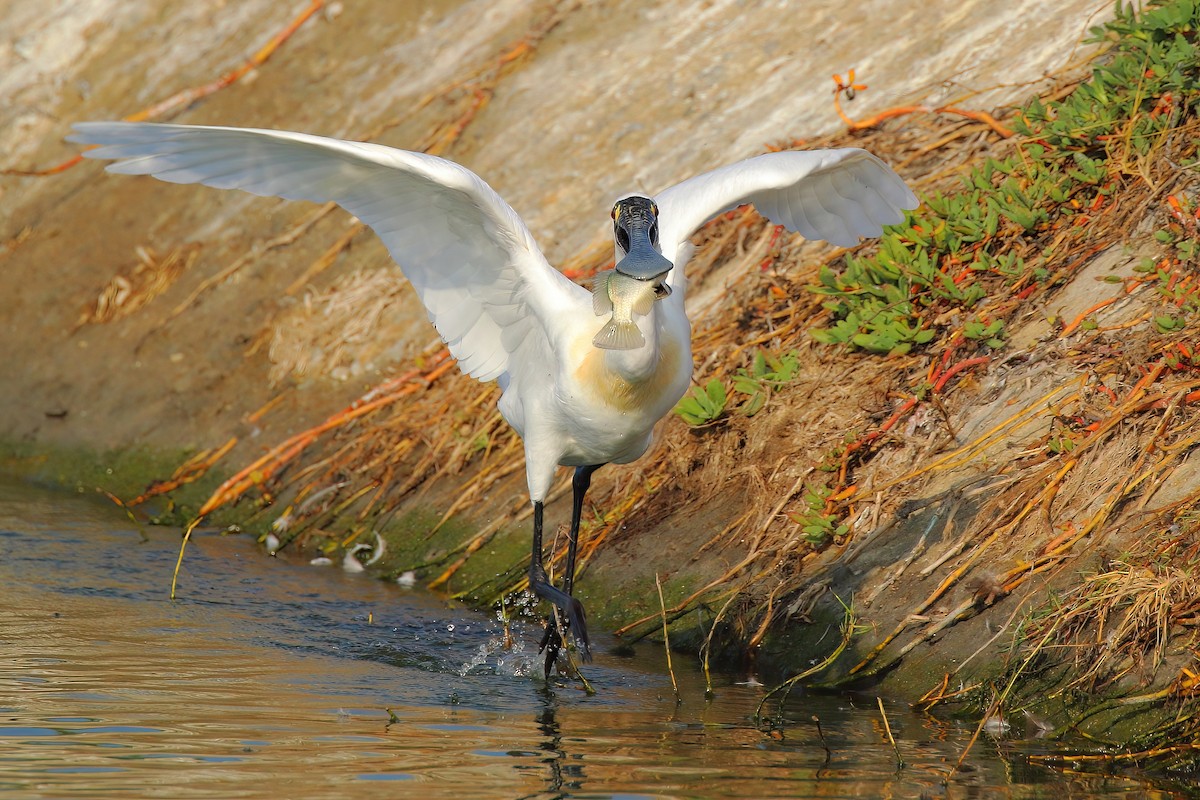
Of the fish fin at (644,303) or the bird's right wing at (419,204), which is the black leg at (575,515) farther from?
the fish fin at (644,303)

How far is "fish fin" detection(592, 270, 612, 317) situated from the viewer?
5688 mm

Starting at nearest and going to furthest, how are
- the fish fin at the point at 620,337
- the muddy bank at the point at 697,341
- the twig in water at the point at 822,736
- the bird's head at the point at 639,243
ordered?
the twig in water at the point at 822,736
the bird's head at the point at 639,243
the fish fin at the point at 620,337
the muddy bank at the point at 697,341

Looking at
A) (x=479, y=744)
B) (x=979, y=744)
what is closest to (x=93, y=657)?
(x=479, y=744)

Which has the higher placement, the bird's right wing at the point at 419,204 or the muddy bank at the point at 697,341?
the bird's right wing at the point at 419,204

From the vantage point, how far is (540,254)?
20.4 feet

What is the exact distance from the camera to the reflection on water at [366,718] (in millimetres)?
4590

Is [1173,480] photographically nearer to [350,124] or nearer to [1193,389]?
[1193,389]

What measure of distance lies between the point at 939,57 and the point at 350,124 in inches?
199

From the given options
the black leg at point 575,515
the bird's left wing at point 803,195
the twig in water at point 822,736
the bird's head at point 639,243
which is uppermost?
the bird's head at point 639,243

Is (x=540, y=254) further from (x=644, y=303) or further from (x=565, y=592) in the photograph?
(x=565, y=592)

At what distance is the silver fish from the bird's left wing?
2.13 ft

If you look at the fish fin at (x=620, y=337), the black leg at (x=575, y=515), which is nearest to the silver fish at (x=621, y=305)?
the fish fin at (x=620, y=337)

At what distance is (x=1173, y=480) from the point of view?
6.00 metres

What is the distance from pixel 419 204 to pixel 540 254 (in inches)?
21.7
